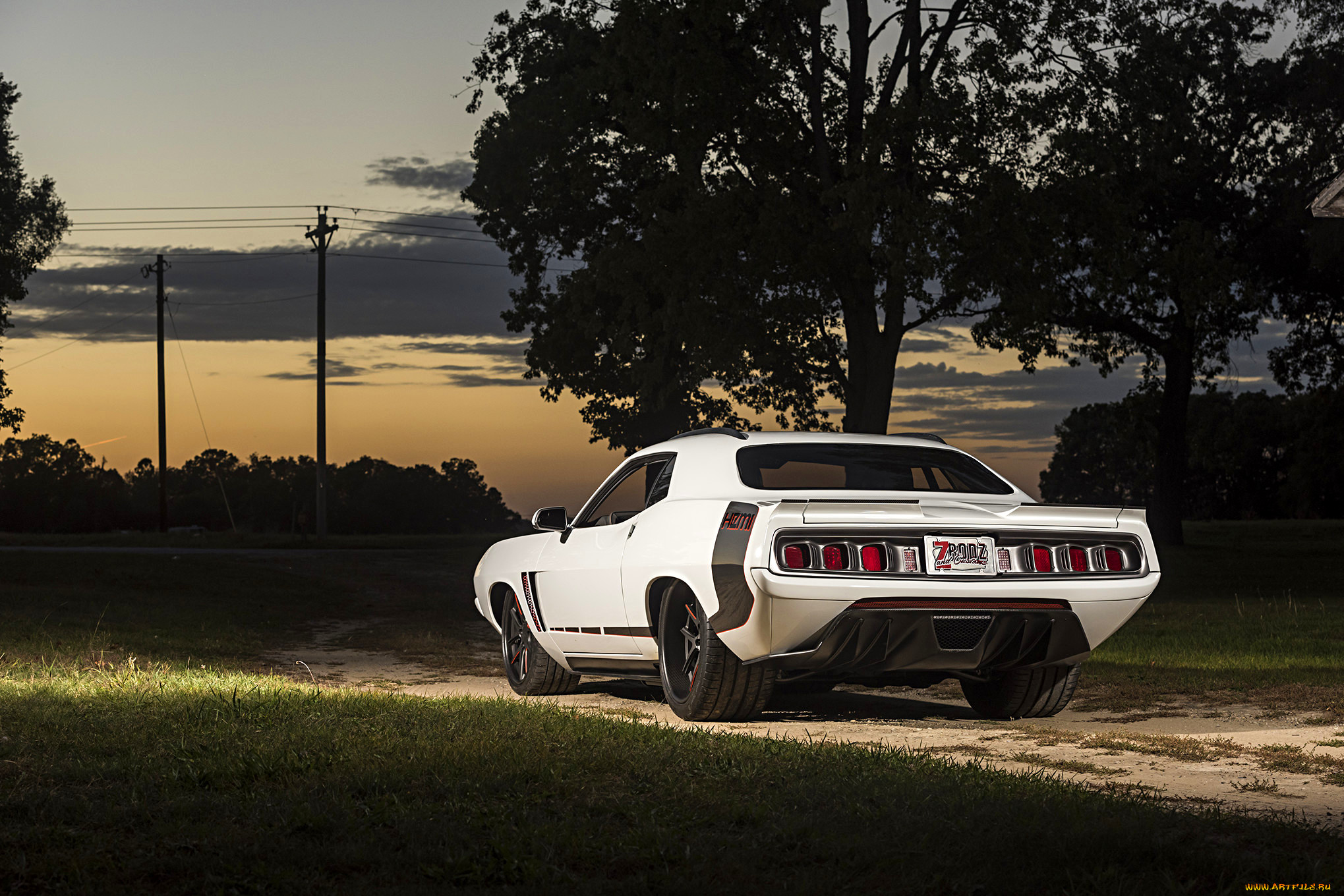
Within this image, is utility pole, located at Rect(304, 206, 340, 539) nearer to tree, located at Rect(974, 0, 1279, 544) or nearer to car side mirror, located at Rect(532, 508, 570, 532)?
tree, located at Rect(974, 0, 1279, 544)

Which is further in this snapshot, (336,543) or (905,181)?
(336,543)

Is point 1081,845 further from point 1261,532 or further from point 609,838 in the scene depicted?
point 1261,532

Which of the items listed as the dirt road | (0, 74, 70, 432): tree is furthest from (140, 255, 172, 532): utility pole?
the dirt road

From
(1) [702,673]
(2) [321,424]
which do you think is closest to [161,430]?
(2) [321,424]

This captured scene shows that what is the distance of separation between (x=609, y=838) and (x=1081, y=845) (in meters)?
1.45

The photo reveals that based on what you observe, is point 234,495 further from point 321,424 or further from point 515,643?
point 515,643

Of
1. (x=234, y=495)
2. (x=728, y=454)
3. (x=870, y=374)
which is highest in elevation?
(x=870, y=374)

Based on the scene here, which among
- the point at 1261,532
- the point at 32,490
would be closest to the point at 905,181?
the point at 1261,532

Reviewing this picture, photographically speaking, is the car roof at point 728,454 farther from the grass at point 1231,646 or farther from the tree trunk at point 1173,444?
the tree trunk at point 1173,444

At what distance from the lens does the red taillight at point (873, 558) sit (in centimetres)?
712

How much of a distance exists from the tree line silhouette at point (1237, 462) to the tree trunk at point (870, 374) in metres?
29.8

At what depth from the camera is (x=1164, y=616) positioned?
59.2 ft

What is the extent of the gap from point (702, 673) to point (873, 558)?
119 centimetres

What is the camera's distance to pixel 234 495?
84.7m
